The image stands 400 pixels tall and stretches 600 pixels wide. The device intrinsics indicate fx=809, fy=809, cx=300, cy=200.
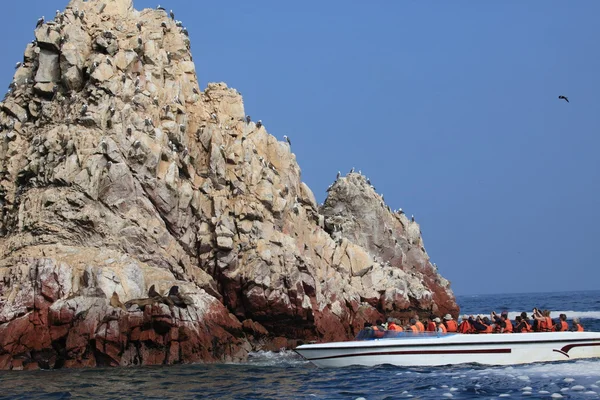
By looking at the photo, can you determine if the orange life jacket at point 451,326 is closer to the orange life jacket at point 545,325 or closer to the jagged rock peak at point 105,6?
the orange life jacket at point 545,325

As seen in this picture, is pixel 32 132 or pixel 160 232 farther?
pixel 32 132

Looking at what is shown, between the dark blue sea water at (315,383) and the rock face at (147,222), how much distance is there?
10.1 feet

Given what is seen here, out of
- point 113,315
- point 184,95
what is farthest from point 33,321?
point 184,95

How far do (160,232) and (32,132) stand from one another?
36.2 feet

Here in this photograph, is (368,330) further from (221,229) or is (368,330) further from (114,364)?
(221,229)

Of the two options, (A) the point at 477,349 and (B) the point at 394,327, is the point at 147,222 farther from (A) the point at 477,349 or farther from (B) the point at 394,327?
(A) the point at 477,349

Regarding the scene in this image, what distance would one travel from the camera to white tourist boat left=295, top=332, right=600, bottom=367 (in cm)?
3175

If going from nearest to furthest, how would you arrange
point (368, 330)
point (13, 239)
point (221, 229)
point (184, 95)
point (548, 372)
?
point (548, 372), point (368, 330), point (13, 239), point (221, 229), point (184, 95)

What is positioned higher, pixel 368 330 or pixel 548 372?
pixel 368 330

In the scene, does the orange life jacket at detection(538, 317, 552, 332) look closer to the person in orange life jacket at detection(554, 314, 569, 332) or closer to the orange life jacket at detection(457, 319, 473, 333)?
the person in orange life jacket at detection(554, 314, 569, 332)

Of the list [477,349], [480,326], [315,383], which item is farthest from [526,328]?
[315,383]

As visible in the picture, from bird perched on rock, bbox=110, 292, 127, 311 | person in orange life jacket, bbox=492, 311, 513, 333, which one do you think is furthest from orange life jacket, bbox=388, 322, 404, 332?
bird perched on rock, bbox=110, 292, 127, 311

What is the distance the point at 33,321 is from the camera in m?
36.7

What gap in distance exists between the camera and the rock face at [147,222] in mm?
37594
